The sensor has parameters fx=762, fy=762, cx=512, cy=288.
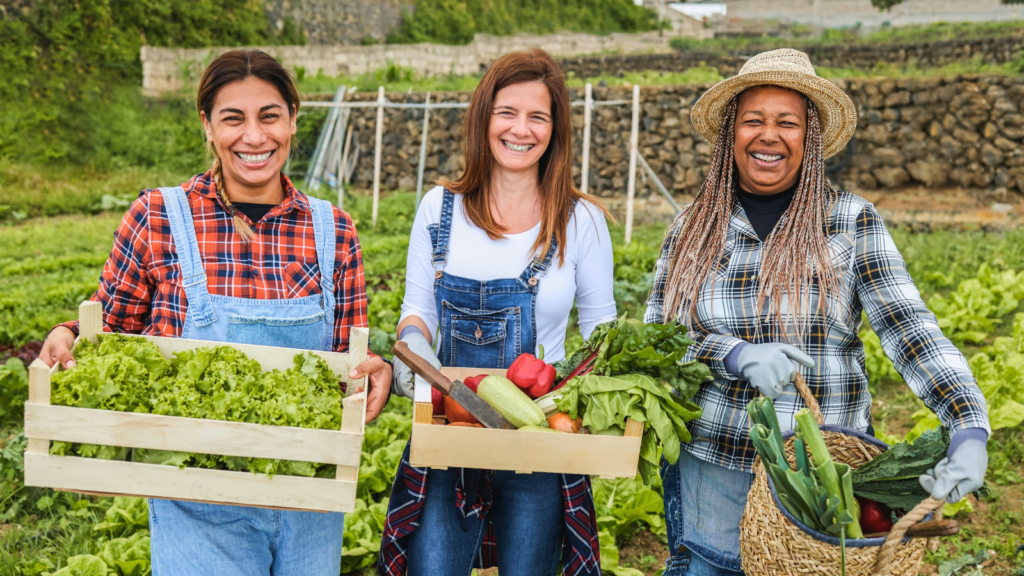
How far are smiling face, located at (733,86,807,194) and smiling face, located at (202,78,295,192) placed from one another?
150 centimetres

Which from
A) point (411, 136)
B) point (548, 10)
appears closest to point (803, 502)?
point (411, 136)

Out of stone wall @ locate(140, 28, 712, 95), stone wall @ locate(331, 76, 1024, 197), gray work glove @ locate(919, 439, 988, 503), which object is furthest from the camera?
stone wall @ locate(140, 28, 712, 95)

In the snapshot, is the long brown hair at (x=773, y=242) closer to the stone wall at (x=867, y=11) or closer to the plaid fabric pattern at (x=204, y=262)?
the plaid fabric pattern at (x=204, y=262)

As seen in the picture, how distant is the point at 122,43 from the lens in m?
20.7

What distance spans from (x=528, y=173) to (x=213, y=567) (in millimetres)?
1622

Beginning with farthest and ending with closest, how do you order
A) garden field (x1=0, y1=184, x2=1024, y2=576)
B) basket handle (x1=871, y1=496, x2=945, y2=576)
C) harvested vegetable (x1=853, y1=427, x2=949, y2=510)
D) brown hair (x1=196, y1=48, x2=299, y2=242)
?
garden field (x1=0, y1=184, x2=1024, y2=576), brown hair (x1=196, y1=48, x2=299, y2=242), harvested vegetable (x1=853, y1=427, x2=949, y2=510), basket handle (x1=871, y1=496, x2=945, y2=576)

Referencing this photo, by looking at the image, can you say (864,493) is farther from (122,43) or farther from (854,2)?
(854,2)

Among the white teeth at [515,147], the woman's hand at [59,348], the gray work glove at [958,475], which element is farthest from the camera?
the white teeth at [515,147]

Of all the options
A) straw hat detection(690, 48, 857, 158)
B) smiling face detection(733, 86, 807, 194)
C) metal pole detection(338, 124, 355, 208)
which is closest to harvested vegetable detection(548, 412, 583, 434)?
smiling face detection(733, 86, 807, 194)

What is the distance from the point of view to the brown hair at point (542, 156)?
2.62m

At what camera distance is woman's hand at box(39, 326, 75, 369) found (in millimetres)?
2078

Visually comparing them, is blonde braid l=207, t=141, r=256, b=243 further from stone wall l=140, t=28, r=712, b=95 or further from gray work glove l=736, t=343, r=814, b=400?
stone wall l=140, t=28, r=712, b=95

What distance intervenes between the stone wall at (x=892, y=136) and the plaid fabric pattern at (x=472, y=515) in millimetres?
11783

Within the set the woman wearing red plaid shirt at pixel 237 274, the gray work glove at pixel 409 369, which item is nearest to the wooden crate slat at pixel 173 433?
the woman wearing red plaid shirt at pixel 237 274
